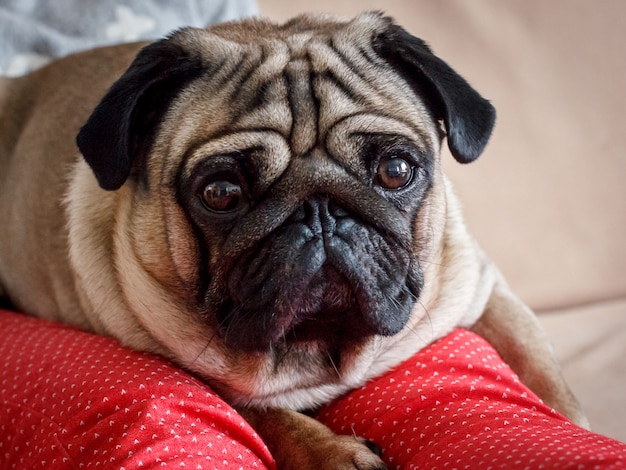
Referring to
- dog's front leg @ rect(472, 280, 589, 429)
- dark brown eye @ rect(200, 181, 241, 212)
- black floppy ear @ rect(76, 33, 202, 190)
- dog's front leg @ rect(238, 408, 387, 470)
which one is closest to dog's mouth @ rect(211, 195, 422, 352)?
dark brown eye @ rect(200, 181, 241, 212)

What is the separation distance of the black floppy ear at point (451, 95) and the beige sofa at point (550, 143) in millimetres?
1072

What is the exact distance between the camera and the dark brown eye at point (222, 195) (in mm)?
1561

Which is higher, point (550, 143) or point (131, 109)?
point (550, 143)

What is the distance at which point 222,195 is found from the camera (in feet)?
5.13

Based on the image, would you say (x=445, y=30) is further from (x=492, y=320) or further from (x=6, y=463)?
(x=6, y=463)

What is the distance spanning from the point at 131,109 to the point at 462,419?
0.90 meters

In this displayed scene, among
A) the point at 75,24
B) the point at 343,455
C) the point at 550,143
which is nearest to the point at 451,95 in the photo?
the point at 343,455

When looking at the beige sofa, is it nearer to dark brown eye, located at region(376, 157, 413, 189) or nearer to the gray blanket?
the gray blanket

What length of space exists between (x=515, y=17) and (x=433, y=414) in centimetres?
175

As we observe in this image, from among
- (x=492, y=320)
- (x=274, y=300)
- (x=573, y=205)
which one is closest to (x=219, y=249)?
(x=274, y=300)

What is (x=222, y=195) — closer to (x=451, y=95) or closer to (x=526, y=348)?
(x=451, y=95)

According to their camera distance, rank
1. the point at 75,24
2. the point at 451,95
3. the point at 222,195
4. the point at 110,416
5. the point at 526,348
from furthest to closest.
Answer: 1. the point at 75,24
2. the point at 526,348
3. the point at 451,95
4. the point at 222,195
5. the point at 110,416

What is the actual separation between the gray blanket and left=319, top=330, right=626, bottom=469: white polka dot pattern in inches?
59.5

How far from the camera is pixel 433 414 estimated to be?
1563 millimetres
